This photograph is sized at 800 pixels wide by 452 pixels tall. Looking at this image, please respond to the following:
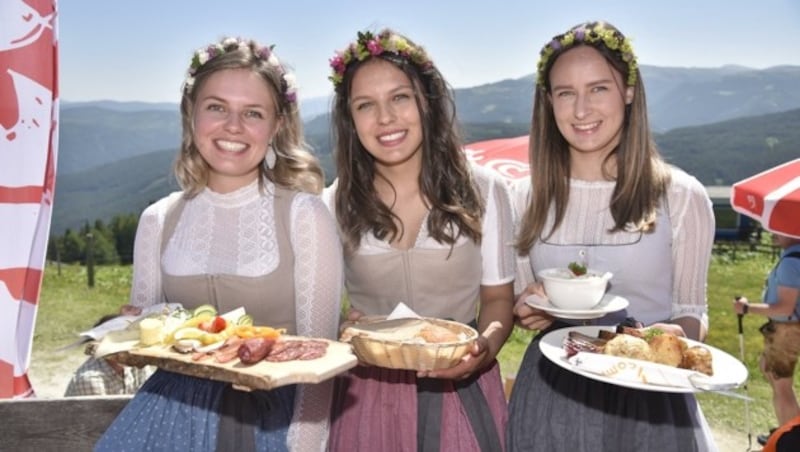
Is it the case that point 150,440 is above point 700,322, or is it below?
below

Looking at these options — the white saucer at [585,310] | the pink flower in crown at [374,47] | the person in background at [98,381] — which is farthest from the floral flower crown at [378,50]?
the person in background at [98,381]

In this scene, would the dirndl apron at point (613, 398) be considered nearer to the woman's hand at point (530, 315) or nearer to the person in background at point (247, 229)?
the woman's hand at point (530, 315)

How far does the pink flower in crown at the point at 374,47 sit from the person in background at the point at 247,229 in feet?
1.32

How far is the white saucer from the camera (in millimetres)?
2574

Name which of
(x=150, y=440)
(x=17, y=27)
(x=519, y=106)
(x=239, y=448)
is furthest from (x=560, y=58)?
(x=519, y=106)

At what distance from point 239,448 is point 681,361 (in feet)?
5.31

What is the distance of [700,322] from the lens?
2.96 meters

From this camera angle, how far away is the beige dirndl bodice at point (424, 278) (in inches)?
121

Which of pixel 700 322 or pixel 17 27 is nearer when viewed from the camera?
pixel 700 322

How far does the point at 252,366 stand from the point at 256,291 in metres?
0.77

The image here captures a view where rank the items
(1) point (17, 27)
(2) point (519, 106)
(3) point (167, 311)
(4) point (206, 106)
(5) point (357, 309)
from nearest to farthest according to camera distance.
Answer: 1. (3) point (167, 311)
2. (4) point (206, 106)
3. (5) point (357, 309)
4. (1) point (17, 27)
5. (2) point (519, 106)

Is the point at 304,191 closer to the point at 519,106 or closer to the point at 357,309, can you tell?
the point at 357,309

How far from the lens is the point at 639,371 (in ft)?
7.30

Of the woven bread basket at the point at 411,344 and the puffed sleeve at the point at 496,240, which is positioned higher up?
the puffed sleeve at the point at 496,240
